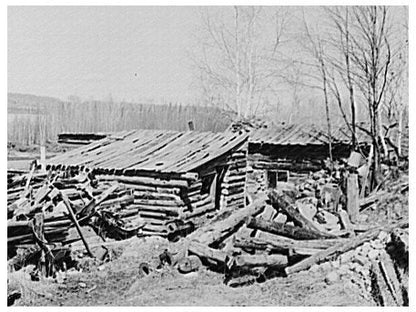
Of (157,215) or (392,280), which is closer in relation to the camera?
(392,280)

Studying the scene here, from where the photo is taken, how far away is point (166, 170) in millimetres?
4188

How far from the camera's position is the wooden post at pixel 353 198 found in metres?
4.14

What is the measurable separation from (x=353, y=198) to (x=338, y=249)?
399 millimetres

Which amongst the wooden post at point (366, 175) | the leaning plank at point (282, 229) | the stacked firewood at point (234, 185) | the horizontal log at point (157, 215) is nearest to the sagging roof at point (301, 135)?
the wooden post at point (366, 175)

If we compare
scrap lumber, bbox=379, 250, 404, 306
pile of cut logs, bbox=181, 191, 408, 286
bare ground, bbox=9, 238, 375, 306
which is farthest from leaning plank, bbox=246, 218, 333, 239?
scrap lumber, bbox=379, 250, 404, 306

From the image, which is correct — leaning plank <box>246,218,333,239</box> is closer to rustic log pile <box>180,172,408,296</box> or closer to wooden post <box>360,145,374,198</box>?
rustic log pile <box>180,172,408,296</box>

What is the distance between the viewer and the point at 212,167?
458 cm

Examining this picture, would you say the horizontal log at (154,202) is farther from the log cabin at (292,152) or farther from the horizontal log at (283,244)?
the log cabin at (292,152)

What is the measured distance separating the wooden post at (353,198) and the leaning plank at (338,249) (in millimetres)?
178

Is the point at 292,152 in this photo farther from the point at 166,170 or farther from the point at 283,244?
the point at 166,170

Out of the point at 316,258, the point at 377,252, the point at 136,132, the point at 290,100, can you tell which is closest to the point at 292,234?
the point at 316,258

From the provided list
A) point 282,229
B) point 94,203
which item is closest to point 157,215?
point 94,203

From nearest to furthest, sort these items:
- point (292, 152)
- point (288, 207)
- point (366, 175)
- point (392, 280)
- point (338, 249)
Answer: point (392, 280)
point (338, 249)
point (366, 175)
point (288, 207)
point (292, 152)

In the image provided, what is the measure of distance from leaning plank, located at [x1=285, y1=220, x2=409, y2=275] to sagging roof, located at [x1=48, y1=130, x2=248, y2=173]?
3.45 ft
